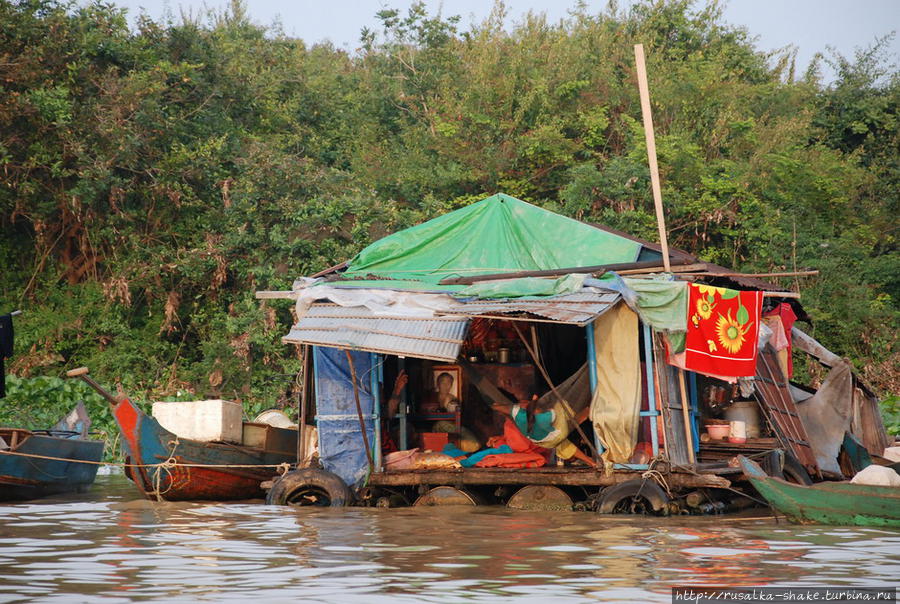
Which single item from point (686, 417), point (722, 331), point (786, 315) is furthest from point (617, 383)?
point (786, 315)

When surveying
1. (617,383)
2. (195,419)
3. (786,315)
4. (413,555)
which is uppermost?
(786,315)

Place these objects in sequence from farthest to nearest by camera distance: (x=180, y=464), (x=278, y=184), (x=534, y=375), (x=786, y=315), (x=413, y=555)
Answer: (x=278, y=184) → (x=786, y=315) → (x=534, y=375) → (x=180, y=464) → (x=413, y=555)

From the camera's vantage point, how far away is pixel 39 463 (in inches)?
582

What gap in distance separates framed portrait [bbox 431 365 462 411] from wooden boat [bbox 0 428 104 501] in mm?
4451

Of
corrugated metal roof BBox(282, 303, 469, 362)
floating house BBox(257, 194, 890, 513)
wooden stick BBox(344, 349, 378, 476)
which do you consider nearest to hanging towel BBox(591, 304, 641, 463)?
floating house BBox(257, 194, 890, 513)

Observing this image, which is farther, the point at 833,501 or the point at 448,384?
the point at 448,384

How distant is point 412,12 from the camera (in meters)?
30.5

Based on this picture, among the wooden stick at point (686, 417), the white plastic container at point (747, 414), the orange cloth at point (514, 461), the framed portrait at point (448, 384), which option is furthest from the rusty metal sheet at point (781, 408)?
the framed portrait at point (448, 384)

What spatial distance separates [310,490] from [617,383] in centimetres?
361

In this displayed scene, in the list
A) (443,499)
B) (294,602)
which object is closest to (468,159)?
(443,499)

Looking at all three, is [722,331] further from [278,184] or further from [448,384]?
[278,184]

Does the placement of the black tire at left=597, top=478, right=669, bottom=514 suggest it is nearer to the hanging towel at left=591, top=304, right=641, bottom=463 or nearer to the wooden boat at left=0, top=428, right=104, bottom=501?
the hanging towel at left=591, top=304, right=641, bottom=463

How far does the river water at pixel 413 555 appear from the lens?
6.62m

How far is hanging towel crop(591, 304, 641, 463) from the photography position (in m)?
11.7
